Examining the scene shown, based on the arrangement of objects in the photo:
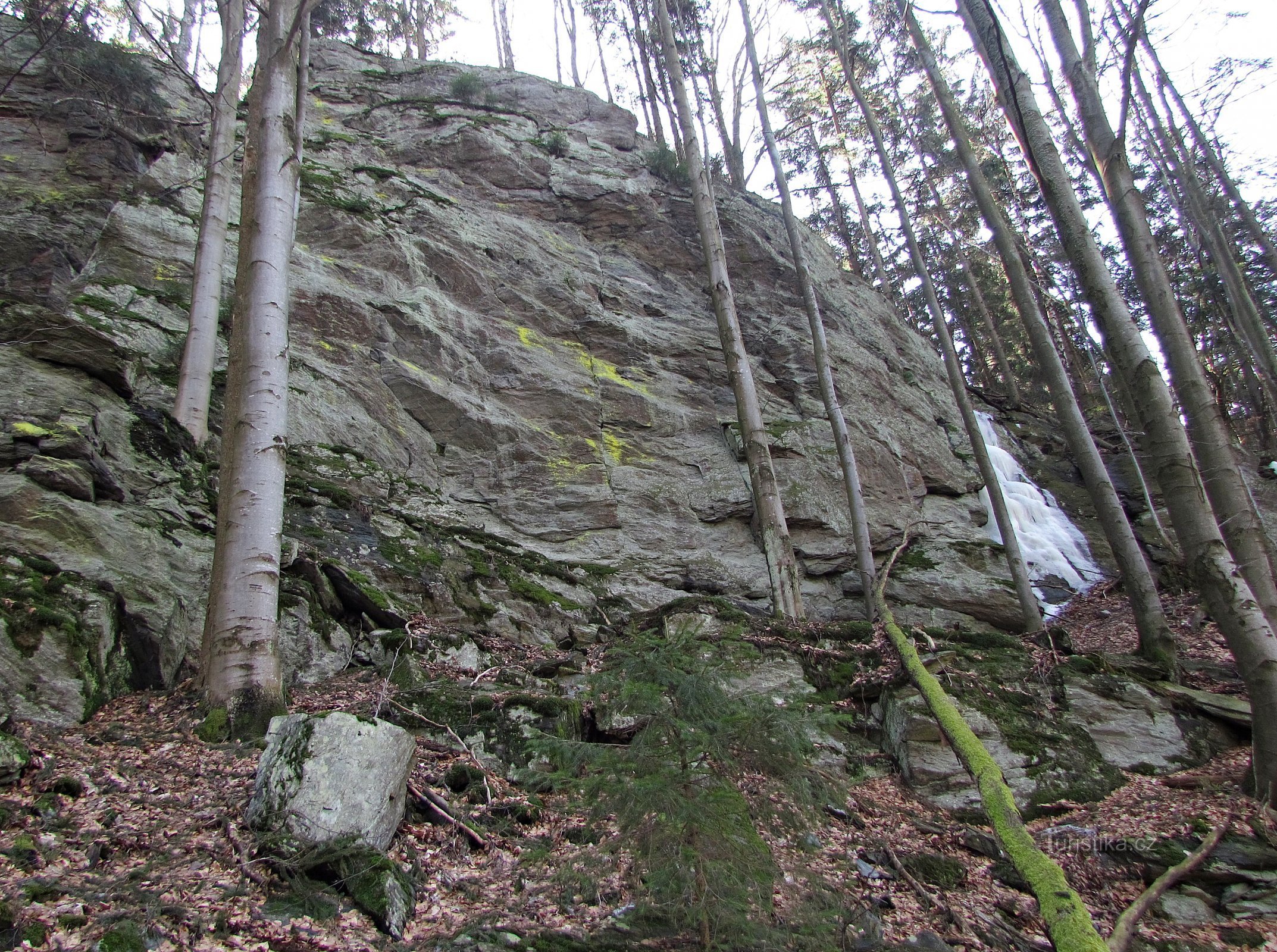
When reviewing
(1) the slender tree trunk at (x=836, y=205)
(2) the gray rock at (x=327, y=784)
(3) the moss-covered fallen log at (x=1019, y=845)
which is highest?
(1) the slender tree trunk at (x=836, y=205)

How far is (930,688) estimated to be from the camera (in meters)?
5.27

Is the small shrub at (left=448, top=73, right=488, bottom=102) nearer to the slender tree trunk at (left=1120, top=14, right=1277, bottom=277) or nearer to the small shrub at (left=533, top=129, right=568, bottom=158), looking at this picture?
the small shrub at (left=533, top=129, right=568, bottom=158)

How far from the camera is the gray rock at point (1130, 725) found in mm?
5609

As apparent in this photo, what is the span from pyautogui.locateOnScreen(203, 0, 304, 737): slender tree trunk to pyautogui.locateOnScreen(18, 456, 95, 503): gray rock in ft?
5.23

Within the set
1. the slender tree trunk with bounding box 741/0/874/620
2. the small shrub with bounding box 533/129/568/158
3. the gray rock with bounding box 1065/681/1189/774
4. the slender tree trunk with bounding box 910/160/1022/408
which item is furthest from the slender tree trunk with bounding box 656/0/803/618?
the slender tree trunk with bounding box 910/160/1022/408

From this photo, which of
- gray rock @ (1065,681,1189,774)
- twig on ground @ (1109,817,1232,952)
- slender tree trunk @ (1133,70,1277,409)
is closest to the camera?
twig on ground @ (1109,817,1232,952)

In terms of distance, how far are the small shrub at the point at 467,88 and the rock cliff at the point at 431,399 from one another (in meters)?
0.06

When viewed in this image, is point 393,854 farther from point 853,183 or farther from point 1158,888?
point 853,183

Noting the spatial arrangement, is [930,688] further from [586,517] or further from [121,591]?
[586,517]

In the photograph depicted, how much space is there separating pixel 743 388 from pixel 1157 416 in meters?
5.87

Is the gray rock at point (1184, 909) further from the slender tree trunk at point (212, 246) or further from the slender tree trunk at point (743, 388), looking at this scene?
the slender tree trunk at point (212, 246)

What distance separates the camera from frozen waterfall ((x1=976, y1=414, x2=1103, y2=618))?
13133mm

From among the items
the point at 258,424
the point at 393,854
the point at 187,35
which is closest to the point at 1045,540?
the point at 393,854

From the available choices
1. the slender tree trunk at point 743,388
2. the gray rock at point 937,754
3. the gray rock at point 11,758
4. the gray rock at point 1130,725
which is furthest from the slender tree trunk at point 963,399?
the gray rock at point 11,758
